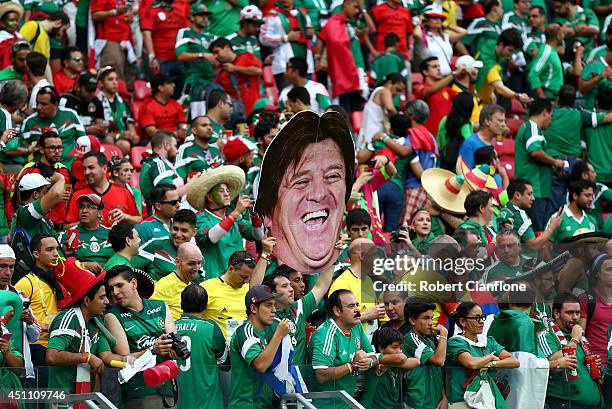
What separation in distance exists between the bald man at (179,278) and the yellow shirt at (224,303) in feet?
0.47

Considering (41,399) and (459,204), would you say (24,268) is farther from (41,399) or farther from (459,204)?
(459,204)

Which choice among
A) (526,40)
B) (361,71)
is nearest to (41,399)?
(361,71)

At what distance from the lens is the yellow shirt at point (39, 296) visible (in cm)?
1204

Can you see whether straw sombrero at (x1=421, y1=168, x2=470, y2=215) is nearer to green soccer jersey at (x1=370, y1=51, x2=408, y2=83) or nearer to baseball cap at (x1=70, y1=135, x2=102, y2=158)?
baseball cap at (x1=70, y1=135, x2=102, y2=158)

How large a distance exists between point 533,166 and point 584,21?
5639 mm

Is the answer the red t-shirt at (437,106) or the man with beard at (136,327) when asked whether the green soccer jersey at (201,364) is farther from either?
the red t-shirt at (437,106)

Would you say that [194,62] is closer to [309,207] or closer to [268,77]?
[268,77]

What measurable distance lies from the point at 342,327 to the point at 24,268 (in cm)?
257

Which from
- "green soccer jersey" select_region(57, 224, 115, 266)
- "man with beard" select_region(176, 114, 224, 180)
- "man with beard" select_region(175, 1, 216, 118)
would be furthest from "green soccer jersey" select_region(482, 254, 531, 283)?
"man with beard" select_region(175, 1, 216, 118)

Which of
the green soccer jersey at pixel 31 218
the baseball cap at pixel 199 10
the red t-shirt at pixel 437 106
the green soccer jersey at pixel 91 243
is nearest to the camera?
the green soccer jersey at pixel 31 218

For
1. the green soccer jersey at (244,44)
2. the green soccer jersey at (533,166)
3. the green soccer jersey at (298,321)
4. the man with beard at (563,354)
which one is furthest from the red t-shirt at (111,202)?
the green soccer jersey at (244,44)

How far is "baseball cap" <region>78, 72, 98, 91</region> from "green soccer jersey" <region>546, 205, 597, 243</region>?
5.03 metres

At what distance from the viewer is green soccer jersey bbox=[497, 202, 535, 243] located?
14992 mm

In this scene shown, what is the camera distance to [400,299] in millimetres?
12172
